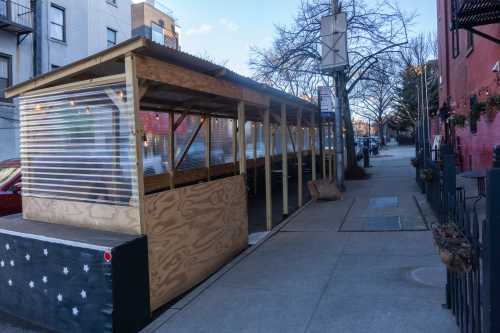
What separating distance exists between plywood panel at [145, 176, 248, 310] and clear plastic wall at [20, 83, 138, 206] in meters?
0.48

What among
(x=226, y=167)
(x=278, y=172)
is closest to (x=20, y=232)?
(x=226, y=167)

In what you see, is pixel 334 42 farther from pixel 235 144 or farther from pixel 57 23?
pixel 57 23

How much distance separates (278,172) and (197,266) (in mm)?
11595

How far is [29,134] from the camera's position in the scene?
18.9 feet

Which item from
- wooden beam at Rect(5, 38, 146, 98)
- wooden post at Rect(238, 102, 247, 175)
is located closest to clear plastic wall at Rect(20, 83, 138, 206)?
wooden beam at Rect(5, 38, 146, 98)

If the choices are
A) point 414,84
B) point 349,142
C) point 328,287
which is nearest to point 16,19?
point 349,142

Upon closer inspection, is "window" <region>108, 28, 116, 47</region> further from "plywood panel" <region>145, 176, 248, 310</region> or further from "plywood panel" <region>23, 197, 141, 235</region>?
"plywood panel" <region>23, 197, 141, 235</region>

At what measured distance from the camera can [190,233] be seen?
218 inches

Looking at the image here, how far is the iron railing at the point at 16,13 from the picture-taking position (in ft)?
60.6

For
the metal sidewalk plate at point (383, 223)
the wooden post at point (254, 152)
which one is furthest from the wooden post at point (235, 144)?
the metal sidewalk plate at point (383, 223)

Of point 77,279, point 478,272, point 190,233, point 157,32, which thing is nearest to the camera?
point 478,272

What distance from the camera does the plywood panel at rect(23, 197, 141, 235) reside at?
4.71m

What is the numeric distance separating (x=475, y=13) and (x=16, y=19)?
17585 mm

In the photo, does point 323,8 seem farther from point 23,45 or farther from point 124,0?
point 124,0
